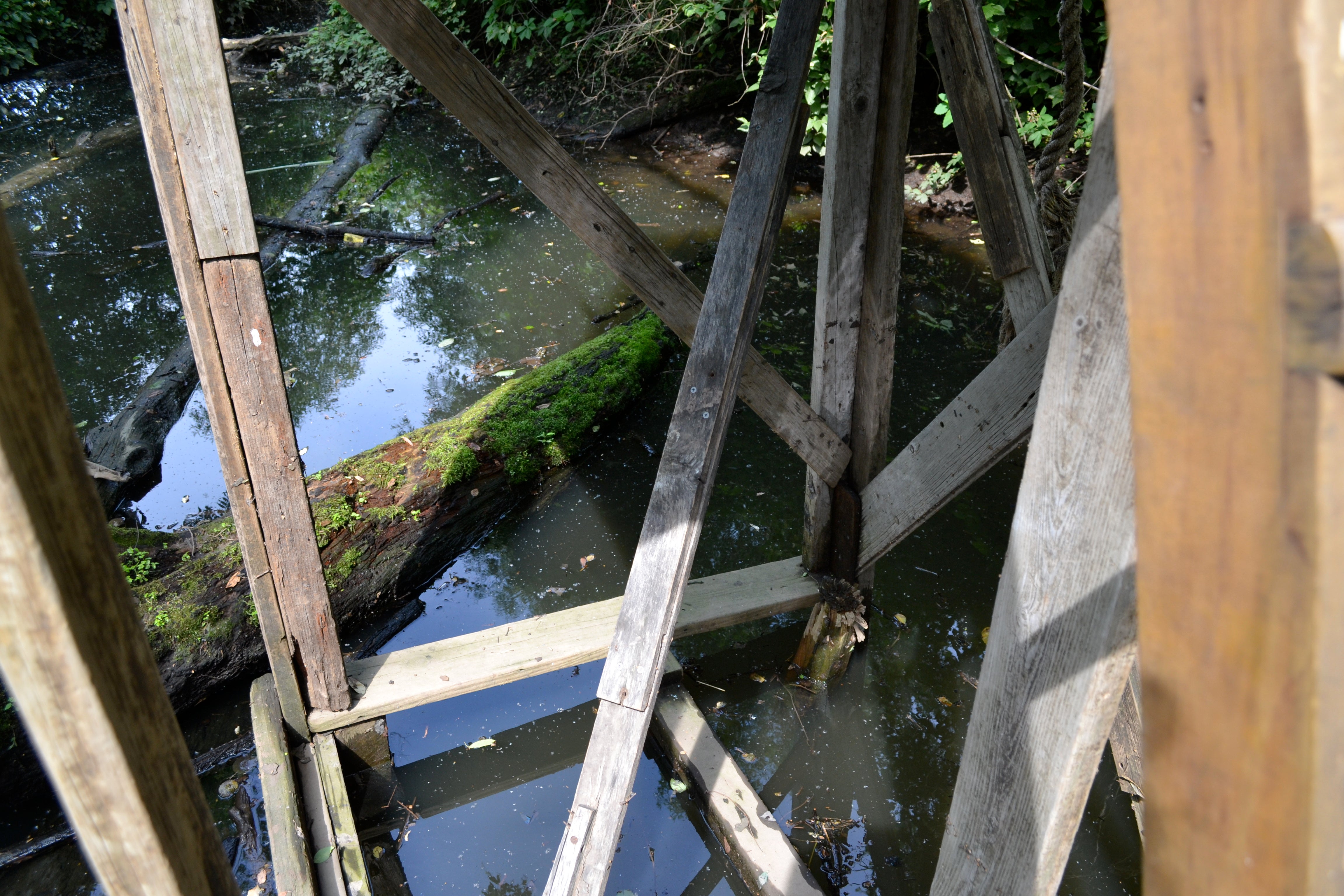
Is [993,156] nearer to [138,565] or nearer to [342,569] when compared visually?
[342,569]

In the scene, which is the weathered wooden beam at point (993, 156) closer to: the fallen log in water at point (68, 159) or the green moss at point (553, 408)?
the green moss at point (553, 408)

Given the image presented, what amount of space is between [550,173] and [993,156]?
1244mm

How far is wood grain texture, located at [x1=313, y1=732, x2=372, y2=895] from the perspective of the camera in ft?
7.38

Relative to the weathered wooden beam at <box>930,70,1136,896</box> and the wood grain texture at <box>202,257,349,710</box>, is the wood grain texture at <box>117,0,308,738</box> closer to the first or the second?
the wood grain texture at <box>202,257,349,710</box>

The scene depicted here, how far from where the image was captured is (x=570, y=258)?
24.2 ft

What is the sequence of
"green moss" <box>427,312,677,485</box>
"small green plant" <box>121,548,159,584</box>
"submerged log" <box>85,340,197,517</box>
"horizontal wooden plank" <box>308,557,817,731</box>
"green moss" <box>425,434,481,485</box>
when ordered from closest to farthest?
1. "horizontal wooden plank" <box>308,557,817,731</box>
2. "small green plant" <box>121,548,159,584</box>
3. "green moss" <box>425,434,481,485</box>
4. "green moss" <box>427,312,677,485</box>
5. "submerged log" <box>85,340,197,517</box>

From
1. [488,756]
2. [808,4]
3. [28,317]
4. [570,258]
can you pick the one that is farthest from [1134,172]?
[570,258]

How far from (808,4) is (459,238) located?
6.20 m

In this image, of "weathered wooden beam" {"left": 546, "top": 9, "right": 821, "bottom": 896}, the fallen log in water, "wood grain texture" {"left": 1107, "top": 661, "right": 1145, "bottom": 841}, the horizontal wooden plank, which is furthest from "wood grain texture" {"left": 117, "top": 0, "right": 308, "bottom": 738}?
the fallen log in water

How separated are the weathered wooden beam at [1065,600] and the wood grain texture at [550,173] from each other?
4.45ft

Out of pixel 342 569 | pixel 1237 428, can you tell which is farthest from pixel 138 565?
pixel 1237 428

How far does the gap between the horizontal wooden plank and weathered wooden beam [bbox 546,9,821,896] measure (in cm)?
43

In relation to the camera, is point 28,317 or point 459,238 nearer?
point 28,317

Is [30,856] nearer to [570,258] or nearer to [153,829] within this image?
[153,829]
